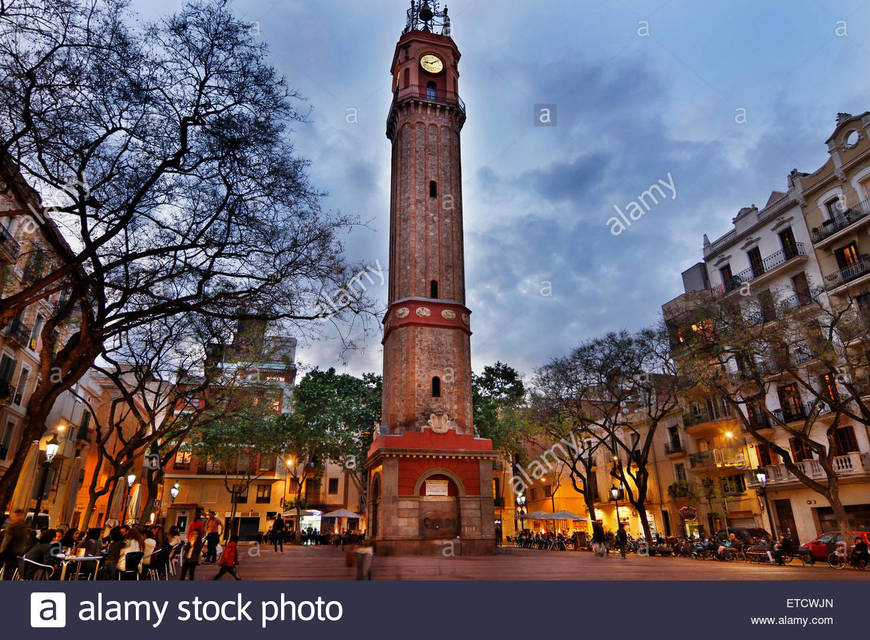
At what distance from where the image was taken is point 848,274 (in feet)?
89.4

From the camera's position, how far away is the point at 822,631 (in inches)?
254

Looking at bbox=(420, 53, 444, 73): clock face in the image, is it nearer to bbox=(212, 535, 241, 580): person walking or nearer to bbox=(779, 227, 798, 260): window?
bbox=(779, 227, 798, 260): window

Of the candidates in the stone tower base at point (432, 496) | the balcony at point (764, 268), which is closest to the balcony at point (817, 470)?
the balcony at point (764, 268)

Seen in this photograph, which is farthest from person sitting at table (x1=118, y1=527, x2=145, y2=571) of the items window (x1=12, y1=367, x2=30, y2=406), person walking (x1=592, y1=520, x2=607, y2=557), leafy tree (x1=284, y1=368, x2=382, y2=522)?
leafy tree (x1=284, y1=368, x2=382, y2=522)

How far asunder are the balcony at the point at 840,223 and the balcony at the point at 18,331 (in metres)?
41.0

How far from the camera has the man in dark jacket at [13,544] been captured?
10204mm

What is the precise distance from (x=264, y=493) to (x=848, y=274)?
47.3 m

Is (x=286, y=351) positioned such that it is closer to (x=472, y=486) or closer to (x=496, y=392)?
(x=472, y=486)

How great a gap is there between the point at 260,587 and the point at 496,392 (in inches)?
1659

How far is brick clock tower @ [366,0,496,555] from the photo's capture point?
24891 mm

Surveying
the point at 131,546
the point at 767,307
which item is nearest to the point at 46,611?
the point at 131,546

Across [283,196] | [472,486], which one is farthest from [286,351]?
[283,196]

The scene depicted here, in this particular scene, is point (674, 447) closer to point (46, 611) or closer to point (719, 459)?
point (719, 459)

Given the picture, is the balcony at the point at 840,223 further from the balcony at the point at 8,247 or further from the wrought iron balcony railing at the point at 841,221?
the balcony at the point at 8,247
